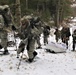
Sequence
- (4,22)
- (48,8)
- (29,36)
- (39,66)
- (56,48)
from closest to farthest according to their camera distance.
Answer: (39,66) → (29,36) → (4,22) → (56,48) → (48,8)

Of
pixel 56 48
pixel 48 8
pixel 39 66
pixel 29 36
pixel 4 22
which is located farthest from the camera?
pixel 48 8

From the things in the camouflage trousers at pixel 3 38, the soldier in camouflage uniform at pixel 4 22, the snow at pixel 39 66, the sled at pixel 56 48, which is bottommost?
the snow at pixel 39 66

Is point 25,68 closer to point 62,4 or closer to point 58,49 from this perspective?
point 58,49

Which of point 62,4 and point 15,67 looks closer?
point 15,67

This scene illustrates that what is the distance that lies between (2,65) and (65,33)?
7825 mm

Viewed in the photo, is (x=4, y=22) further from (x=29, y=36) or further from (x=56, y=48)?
(x=56, y=48)

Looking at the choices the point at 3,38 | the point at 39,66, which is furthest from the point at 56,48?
the point at 39,66

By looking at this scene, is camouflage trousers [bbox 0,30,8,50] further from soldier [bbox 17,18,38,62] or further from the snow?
soldier [bbox 17,18,38,62]

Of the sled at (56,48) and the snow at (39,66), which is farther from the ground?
the sled at (56,48)

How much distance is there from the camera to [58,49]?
1295cm

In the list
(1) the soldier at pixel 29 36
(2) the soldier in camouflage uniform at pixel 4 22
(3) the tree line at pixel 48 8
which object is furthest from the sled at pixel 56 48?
(3) the tree line at pixel 48 8

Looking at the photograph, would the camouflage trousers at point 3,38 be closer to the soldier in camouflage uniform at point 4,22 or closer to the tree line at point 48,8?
the soldier in camouflage uniform at point 4,22

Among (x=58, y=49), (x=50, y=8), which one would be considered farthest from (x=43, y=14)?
(x=58, y=49)

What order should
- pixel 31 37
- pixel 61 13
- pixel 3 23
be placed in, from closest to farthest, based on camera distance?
pixel 31 37, pixel 3 23, pixel 61 13
